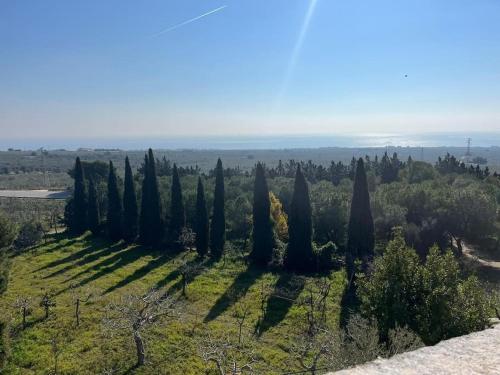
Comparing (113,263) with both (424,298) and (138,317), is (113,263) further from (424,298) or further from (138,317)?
(424,298)

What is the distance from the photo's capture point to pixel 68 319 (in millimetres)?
20562

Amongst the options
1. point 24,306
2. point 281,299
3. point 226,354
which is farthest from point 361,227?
point 24,306

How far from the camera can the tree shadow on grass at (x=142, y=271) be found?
86.5 ft

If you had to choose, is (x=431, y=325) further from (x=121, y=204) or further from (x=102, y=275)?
(x=121, y=204)

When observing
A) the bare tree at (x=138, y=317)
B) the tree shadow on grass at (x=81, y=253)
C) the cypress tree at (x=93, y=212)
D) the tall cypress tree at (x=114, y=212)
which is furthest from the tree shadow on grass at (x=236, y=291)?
the cypress tree at (x=93, y=212)

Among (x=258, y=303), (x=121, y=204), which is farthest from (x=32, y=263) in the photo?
(x=258, y=303)

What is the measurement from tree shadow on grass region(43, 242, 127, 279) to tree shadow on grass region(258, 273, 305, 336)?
16.1 meters

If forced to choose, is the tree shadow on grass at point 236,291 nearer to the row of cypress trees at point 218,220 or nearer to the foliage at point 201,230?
the row of cypress trees at point 218,220

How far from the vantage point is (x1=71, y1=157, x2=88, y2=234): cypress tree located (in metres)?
43.3

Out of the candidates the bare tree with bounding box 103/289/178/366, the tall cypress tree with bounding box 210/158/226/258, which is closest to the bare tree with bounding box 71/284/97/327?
the bare tree with bounding box 103/289/178/366

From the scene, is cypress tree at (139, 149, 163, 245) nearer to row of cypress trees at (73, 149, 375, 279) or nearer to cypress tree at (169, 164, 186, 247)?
row of cypress trees at (73, 149, 375, 279)

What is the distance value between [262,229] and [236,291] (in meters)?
7.51

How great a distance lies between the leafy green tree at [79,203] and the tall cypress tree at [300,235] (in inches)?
981

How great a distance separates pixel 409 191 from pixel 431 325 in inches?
1004
